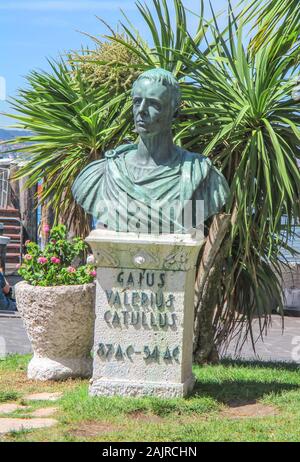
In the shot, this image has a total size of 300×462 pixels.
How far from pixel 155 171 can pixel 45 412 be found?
174 cm

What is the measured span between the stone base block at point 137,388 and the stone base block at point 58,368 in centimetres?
104

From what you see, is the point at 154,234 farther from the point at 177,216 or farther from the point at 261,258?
the point at 261,258

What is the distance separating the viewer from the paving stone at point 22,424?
231 inches

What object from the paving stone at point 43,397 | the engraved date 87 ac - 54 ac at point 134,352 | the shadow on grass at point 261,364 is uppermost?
the engraved date 87 ac - 54 ac at point 134,352

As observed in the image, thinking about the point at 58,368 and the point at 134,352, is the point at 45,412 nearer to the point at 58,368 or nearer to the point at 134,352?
the point at 134,352

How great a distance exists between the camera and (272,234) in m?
8.35

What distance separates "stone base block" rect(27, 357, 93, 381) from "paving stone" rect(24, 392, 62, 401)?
49 cm

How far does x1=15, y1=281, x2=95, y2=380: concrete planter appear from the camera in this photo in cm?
758

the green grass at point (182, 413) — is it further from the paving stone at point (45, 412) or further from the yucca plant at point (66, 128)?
the yucca plant at point (66, 128)

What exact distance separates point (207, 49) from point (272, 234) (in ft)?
6.09

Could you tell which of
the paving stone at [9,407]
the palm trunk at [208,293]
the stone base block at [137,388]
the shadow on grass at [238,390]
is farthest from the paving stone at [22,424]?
the palm trunk at [208,293]

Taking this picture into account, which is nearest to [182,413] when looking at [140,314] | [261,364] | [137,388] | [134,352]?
[137,388]

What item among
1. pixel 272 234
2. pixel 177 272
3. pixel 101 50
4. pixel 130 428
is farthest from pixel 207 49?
pixel 130 428

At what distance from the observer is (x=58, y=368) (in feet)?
25.2
